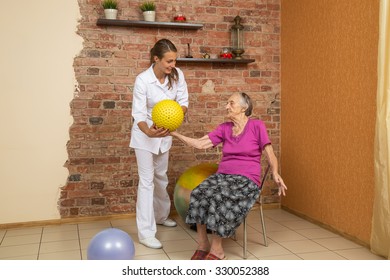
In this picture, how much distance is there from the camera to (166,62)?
3.12 metres

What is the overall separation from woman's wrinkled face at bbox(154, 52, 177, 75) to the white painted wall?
3.44 ft

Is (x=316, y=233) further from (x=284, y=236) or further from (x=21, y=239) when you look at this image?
(x=21, y=239)

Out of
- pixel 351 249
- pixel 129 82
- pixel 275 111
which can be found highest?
pixel 129 82

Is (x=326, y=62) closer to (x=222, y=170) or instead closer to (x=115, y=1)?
(x=222, y=170)

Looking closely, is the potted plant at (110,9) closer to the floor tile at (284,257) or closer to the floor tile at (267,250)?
the floor tile at (267,250)

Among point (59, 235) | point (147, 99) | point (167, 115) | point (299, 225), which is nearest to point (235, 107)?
point (167, 115)

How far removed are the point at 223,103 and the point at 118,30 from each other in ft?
4.07

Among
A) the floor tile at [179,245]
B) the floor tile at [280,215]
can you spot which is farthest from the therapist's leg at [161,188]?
the floor tile at [280,215]

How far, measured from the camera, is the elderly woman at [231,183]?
2.76 meters

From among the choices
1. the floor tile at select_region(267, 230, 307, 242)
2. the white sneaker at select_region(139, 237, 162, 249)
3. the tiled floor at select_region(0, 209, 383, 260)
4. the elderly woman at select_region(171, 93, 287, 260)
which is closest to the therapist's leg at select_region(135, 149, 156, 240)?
the white sneaker at select_region(139, 237, 162, 249)

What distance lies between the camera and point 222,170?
122 inches

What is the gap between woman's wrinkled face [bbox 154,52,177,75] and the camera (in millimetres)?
3098

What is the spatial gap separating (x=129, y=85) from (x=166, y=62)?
0.97 m
